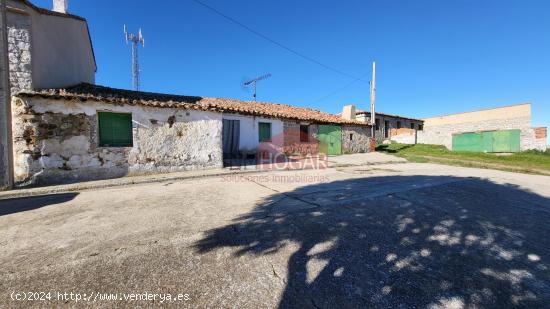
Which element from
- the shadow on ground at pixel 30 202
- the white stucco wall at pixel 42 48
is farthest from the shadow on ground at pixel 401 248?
the white stucco wall at pixel 42 48

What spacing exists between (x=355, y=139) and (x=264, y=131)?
782 cm

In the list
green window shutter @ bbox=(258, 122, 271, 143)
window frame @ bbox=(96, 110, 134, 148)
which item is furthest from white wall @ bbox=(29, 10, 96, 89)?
green window shutter @ bbox=(258, 122, 271, 143)

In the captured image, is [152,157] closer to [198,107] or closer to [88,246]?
[198,107]

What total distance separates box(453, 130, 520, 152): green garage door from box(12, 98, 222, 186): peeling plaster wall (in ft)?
69.0

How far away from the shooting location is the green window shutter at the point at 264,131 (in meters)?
12.8

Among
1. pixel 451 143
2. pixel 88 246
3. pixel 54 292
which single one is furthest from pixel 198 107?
pixel 451 143

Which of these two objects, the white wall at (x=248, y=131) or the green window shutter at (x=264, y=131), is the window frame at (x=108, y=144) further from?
the green window shutter at (x=264, y=131)

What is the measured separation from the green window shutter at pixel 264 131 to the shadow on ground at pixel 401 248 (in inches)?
332

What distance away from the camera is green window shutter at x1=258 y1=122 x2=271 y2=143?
12805mm

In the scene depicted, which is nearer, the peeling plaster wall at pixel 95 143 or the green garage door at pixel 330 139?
the peeling plaster wall at pixel 95 143

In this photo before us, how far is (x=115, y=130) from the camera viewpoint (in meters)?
8.02

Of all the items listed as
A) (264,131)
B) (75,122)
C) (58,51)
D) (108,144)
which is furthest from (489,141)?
(58,51)

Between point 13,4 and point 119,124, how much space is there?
4.78m

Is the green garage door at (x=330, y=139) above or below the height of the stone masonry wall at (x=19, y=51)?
below
